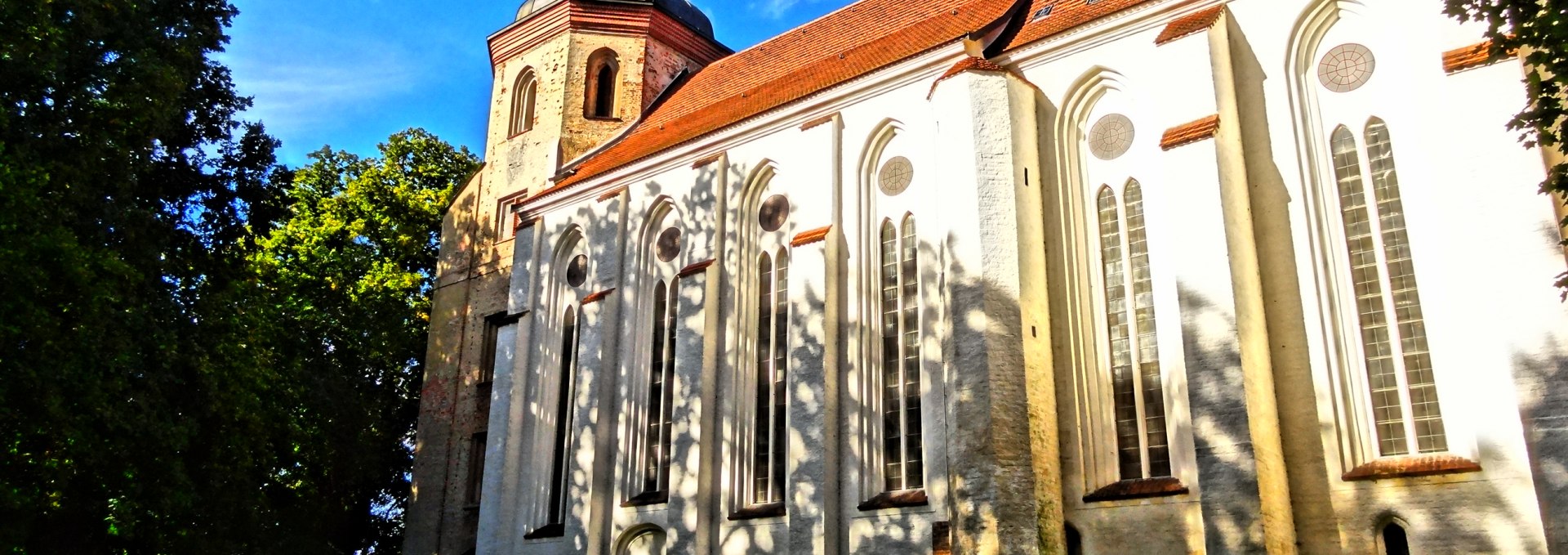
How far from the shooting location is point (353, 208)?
92.3 ft

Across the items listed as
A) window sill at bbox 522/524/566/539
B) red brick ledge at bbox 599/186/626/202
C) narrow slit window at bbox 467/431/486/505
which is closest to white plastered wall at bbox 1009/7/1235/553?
red brick ledge at bbox 599/186/626/202

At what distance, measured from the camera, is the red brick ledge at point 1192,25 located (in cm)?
1386

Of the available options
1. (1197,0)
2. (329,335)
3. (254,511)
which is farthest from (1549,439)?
(329,335)

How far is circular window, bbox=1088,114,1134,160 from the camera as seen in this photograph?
48.2 ft

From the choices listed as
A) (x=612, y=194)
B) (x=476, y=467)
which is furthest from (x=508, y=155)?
(x=476, y=467)

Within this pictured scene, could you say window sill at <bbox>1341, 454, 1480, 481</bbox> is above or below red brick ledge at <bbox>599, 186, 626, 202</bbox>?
below

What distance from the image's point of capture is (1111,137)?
1486 cm

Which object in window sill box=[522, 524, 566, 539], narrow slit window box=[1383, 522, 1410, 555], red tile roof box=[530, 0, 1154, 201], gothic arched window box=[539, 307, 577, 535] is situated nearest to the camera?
narrow slit window box=[1383, 522, 1410, 555]

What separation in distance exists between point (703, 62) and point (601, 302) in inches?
340

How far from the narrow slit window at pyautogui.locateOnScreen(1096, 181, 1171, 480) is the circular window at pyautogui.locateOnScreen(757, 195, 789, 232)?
514 cm

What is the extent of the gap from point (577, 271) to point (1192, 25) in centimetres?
1148

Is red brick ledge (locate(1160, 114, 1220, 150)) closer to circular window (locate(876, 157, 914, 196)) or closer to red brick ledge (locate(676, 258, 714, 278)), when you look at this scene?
circular window (locate(876, 157, 914, 196))

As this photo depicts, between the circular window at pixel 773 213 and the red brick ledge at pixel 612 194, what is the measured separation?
327 centimetres

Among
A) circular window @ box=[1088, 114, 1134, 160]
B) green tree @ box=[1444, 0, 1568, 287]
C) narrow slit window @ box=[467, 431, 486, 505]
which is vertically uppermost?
circular window @ box=[1088, 114, 1134, 160]
